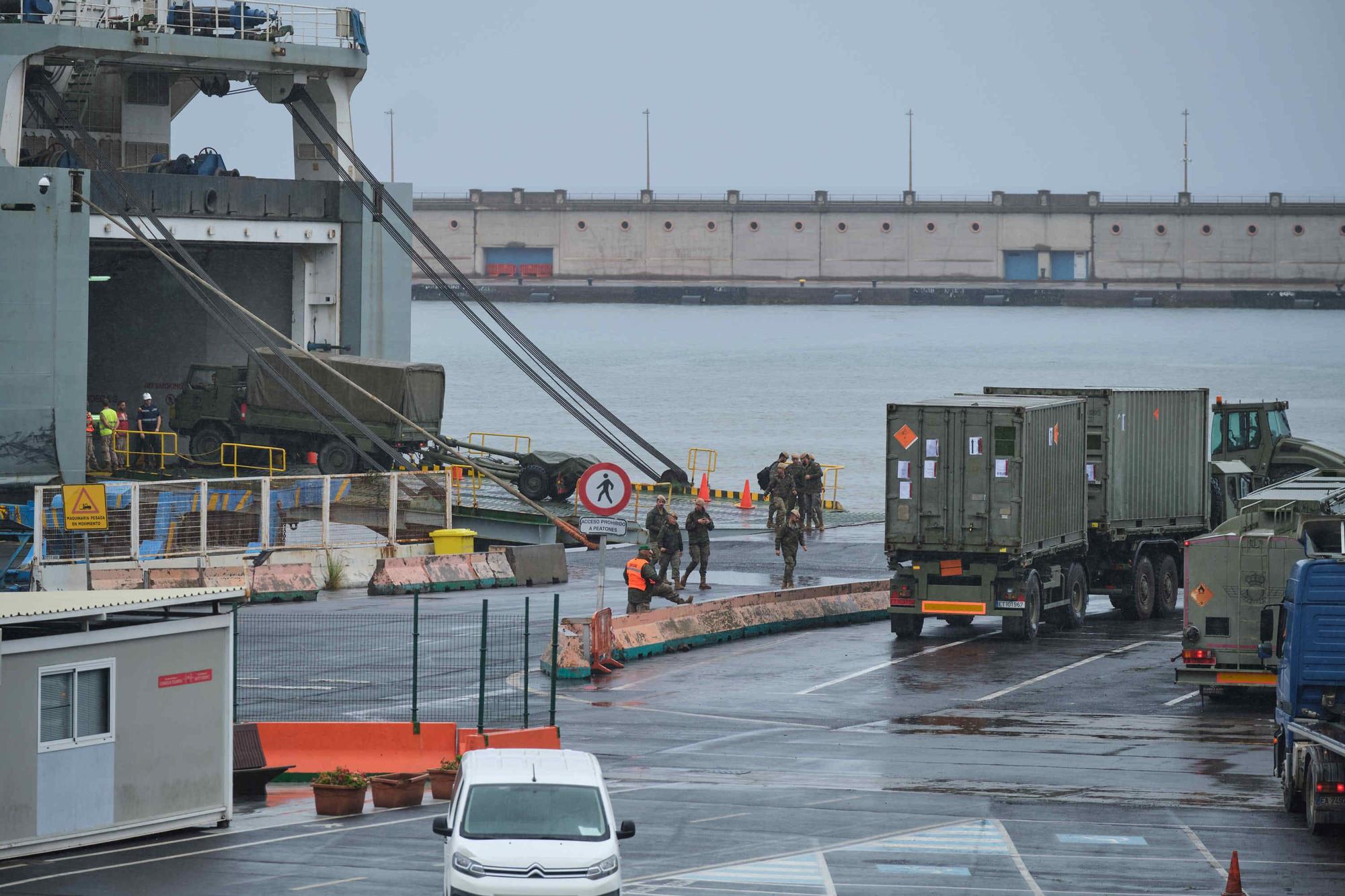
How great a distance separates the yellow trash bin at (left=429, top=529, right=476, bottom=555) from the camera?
31281 mm

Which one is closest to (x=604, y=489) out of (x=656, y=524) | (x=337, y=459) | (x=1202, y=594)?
(x=1202, y=594)

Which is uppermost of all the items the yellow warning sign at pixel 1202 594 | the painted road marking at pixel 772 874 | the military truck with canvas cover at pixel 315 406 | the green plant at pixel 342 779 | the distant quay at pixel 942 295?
the distant quay at pixel 942 295

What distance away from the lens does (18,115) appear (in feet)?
128

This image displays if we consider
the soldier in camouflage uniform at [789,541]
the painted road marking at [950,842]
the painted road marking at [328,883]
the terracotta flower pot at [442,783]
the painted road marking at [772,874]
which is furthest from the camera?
the soldier in camouflage uniform at [789,541]

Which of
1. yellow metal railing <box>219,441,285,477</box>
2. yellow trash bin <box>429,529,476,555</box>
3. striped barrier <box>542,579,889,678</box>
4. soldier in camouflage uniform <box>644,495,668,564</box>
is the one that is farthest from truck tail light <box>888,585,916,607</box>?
yellow metal railing <box>219,441,285,477</box>

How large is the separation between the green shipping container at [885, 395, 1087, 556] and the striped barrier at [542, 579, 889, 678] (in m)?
2.13

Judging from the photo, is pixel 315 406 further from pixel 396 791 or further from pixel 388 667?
pixel 396 791

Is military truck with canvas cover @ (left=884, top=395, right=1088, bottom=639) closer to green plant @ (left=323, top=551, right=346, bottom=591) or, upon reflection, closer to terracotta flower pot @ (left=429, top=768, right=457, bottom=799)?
green plant @ (left=323, top=551, right=346, bottom=591)

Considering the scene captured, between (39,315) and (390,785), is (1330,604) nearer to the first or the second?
(390,785)

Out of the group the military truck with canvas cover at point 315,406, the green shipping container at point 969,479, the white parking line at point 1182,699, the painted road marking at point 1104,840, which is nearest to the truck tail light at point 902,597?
the green shipping container at point 969,479

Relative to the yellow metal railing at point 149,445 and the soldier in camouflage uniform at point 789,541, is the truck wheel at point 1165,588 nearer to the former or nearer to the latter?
the soldier in camouflage uniform at point 789,541

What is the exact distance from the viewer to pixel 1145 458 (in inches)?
1137

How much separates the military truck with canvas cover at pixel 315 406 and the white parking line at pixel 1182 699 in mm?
19870

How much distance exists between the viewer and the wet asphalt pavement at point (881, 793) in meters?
12.9
